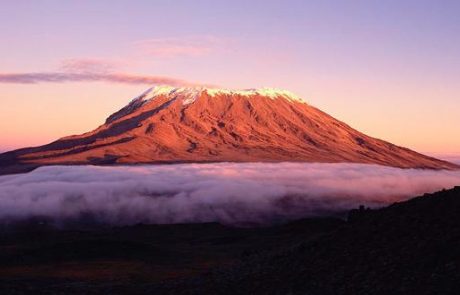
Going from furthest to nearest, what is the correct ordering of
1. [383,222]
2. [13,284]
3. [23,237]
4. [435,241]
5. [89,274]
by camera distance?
1. [23,237]
2. [89,274]
3. [13,284]
4. [383,222]
5. [435,241]

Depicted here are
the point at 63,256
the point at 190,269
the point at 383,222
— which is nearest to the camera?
the point at 383,222

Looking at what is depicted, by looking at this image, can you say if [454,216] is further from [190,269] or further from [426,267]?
[190,269]

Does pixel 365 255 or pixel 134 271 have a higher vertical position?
pixel 365 255

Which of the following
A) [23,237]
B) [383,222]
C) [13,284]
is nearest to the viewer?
[383,222]

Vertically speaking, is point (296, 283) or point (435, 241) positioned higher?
point (435, 241)

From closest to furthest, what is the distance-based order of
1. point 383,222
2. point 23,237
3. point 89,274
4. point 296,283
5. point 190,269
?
point 296,283
point 383,222
point 89,274
point 190,269
point 23,237

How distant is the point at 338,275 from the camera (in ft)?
121

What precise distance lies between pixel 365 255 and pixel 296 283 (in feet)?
14.3

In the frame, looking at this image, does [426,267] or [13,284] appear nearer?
[426,267]

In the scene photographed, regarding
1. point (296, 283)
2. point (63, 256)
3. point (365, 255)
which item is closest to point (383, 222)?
point (365, 255)

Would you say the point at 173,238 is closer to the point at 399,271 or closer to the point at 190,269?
the point at 190,269

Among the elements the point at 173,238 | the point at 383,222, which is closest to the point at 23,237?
the point at 173,238

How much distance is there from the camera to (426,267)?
107ft

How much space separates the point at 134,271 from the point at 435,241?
4283cm
